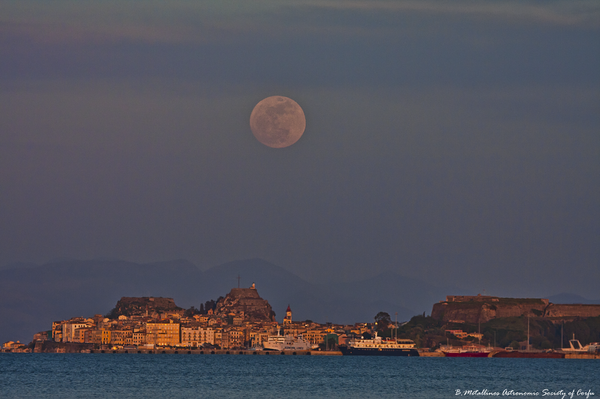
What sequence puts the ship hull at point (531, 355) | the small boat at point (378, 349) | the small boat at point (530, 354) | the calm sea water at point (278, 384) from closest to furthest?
the calm sea water at point (278, 384)
the small boat at point (378, 349)
the ship hull at point (531, 355)
the small boat at point (530, 354)

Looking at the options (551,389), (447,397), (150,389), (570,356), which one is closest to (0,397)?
(150,389)

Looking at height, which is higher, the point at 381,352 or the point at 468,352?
the point at 381,352

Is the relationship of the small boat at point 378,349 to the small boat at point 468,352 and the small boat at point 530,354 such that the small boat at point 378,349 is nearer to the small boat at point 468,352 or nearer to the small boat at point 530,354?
the small boat at point 468,352

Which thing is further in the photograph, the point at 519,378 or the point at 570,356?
the point at 570,356

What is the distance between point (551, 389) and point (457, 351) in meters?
114

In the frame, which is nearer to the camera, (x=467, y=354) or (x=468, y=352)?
(x=467, y=354)

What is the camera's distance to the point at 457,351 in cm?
18725

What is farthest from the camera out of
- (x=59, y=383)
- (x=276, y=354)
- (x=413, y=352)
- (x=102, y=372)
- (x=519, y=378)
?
(x=276, y=354)

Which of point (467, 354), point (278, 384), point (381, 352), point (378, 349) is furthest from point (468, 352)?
point (278, 384)

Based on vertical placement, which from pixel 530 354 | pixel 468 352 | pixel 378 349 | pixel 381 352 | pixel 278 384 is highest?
pixel 378 349

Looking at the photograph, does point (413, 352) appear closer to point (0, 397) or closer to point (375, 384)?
point (375, 384)

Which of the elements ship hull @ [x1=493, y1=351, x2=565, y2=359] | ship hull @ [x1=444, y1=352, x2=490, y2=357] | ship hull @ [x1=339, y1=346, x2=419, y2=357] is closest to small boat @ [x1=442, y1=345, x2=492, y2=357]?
ship hull @ [x1=444, y1=352, x2=490, y2=357]

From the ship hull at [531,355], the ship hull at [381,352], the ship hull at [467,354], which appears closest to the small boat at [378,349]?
the ship hull at [381,352]

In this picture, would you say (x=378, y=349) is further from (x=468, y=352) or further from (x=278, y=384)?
(x=278, y=384)
